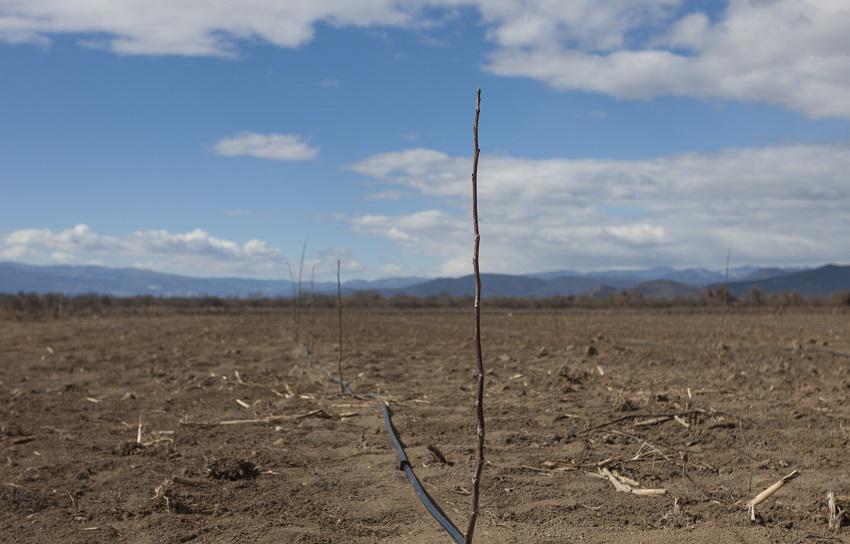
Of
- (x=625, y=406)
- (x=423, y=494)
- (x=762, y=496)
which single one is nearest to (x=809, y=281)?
(x=625, y=406)

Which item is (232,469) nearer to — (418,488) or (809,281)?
(418,488)

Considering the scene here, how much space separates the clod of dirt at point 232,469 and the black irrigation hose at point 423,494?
119 cm

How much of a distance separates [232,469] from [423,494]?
5.55ft

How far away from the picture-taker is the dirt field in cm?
459

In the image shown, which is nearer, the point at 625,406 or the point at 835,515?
the point at 835,515

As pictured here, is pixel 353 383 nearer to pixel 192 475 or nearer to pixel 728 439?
pixel 192 475

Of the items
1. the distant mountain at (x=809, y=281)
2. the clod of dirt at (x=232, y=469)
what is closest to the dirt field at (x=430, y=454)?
the clod of dirt at (x=232, y=469)

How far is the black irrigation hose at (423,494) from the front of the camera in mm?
4223

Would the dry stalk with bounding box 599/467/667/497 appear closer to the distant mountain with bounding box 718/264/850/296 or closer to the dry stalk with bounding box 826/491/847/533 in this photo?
the dry stalk with bounding box 826/491/847/533

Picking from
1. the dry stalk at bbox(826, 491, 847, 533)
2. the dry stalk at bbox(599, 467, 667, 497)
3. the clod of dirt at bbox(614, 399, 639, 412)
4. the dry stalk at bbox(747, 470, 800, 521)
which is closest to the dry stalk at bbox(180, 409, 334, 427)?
the clod of dirt at bbox(614, 399, 639, 412)

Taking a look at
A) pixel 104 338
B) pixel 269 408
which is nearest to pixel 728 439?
pixel 269 408

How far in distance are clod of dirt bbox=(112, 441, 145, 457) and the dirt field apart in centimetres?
3

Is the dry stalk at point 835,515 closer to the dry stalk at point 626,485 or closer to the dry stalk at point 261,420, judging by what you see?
the dry stalk at point 626,485

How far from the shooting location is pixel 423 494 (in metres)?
4.96
